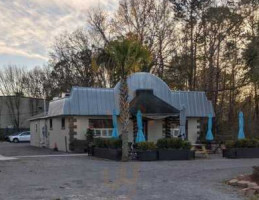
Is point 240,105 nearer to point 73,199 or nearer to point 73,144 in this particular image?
point 73,144

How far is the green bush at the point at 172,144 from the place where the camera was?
22406 millimetres

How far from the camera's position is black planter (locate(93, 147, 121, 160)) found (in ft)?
72.4

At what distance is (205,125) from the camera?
1435 inches

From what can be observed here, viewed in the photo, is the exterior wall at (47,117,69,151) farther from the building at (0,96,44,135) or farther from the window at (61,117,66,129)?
the building at (0,96,44,135)

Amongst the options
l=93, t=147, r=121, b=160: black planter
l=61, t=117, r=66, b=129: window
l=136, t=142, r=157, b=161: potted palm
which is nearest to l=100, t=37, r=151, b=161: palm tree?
l=93, t=147, r=121, b=160: black planter

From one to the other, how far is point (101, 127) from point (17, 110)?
41731 millimetres

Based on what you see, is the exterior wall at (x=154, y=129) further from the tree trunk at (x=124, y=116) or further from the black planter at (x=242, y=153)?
the tree trunk at (x=124, y=116)

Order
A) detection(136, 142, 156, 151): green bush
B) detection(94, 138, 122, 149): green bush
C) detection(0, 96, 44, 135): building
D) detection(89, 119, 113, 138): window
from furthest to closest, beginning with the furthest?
1. detection(0, 96, 44, 135): building
2. detection(89, 119, 113, 138): window
3. detection(94, 138, 122, 149): green bush
4. detection(136, 142, 156, 151): green bush

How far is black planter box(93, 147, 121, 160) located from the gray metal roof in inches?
210

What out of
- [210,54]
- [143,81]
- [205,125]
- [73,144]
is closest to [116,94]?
[143,81]

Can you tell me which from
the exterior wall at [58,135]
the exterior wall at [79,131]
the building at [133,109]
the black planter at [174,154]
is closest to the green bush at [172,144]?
the black planter at [174,154]

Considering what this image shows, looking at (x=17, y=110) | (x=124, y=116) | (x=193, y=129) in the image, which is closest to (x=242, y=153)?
(x=124, y=116)

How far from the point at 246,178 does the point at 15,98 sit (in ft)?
196

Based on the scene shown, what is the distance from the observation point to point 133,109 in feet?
94.4
